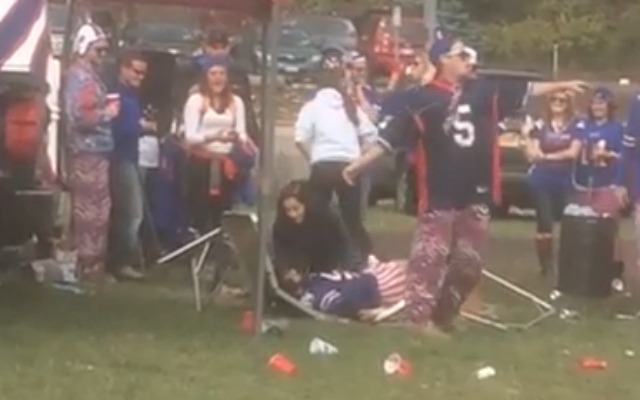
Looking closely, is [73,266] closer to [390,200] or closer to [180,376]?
[180,376]

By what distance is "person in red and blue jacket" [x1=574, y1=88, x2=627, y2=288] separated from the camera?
13.3 m

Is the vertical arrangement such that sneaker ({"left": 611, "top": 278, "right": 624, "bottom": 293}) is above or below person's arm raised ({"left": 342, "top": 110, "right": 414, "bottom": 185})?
below

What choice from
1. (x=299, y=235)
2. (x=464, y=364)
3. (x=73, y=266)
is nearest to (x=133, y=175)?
(x=73, y=266)

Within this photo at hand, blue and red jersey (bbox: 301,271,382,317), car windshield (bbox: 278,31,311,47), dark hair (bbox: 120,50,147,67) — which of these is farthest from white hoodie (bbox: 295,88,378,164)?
car windshield (bbox: 278,31,311,47)

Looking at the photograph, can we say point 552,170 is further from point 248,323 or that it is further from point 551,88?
point 248,323

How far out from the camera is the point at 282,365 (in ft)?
31.7

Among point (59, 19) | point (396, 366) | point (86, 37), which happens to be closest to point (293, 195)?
point (86, 37)

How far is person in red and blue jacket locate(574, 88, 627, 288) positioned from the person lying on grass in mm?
2417

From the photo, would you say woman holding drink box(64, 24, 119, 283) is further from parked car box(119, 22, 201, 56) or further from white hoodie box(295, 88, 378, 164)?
parked car box(119, 22, 201, 56)

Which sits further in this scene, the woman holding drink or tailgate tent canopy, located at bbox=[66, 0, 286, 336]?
the woman holding drink

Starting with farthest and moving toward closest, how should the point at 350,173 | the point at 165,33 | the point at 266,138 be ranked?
1. the point at 165,33
2. the point at 350,173
3. the point at 266,138

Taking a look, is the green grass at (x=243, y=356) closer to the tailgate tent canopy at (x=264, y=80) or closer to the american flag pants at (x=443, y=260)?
the american flag pants at (x=443, y=260)

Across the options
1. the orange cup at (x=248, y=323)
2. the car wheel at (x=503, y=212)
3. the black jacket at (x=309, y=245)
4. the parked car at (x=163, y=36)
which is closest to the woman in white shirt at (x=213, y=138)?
the black jacket at (x=309, y=245)

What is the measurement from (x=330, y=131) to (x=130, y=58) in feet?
5.26
